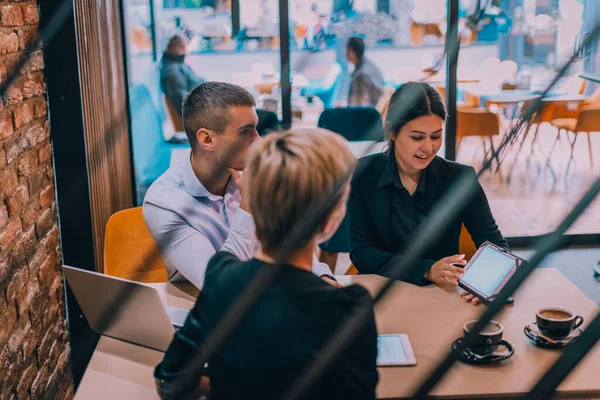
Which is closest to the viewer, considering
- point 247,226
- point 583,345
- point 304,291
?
point 583,345

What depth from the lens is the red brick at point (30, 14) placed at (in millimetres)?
2422

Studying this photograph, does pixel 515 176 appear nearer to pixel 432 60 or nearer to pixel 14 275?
pixel 432 60

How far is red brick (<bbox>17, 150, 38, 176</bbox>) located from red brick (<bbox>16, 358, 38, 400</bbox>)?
662 millimetres

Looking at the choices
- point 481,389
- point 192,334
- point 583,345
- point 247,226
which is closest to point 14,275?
point 247,226

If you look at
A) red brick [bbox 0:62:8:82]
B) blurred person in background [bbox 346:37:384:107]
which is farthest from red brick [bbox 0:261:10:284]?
blurred person in background [bbox 346:37:384:107]

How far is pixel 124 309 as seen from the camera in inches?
64.6

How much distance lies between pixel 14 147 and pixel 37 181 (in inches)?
13.3

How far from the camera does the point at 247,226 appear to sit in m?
1.93

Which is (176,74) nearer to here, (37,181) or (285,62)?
(285,62)

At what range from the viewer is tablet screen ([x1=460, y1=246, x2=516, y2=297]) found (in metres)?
1.92

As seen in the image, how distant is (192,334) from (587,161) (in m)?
4.74

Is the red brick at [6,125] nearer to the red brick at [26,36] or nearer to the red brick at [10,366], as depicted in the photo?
the red brick at [26,36]

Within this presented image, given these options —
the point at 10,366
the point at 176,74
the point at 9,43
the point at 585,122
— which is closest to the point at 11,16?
the point at 9,43

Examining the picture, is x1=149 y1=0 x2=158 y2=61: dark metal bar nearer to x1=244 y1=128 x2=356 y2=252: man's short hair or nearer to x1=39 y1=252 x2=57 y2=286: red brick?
x1=39 y1=252 x2=57 y2=286: red brick
